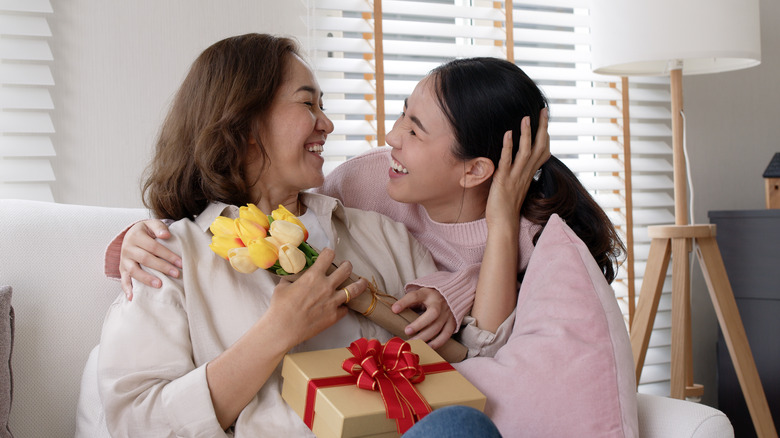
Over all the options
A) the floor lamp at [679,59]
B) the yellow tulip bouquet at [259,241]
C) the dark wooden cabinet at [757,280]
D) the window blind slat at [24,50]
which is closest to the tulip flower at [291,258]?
the yellow tulip bouquet at [259,241]

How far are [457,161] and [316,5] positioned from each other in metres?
1.09

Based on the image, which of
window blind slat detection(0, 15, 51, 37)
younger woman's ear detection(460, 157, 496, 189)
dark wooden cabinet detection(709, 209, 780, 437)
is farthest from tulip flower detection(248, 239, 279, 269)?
dark wooden cabinet detection(709, 209, 780, 437)

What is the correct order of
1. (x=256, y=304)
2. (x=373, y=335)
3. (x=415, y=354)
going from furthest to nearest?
(x=373, y=335)
(x=256, y=304)
(x=415, y=354)

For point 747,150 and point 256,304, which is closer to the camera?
point 256,304

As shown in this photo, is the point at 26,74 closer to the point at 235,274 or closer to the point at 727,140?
the point at 235,274

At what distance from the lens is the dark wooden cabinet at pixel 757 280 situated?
2498 millimetres

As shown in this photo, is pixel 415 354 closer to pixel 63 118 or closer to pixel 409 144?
pixel 409 144

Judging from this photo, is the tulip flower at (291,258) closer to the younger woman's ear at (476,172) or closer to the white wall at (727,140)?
the younger woman's ear at (476,172)

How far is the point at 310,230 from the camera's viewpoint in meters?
1.54

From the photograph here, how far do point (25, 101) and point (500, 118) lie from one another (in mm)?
1316

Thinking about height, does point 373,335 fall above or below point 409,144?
below

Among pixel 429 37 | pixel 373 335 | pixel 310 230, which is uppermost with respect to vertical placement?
pixel 429 37

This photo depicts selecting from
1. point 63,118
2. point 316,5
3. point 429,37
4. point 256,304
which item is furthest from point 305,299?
point 429,37

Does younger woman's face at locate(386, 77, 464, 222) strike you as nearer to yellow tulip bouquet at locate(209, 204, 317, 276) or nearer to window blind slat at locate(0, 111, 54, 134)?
yellow tulip bouquet at locate(209, 204, 317, 276)
